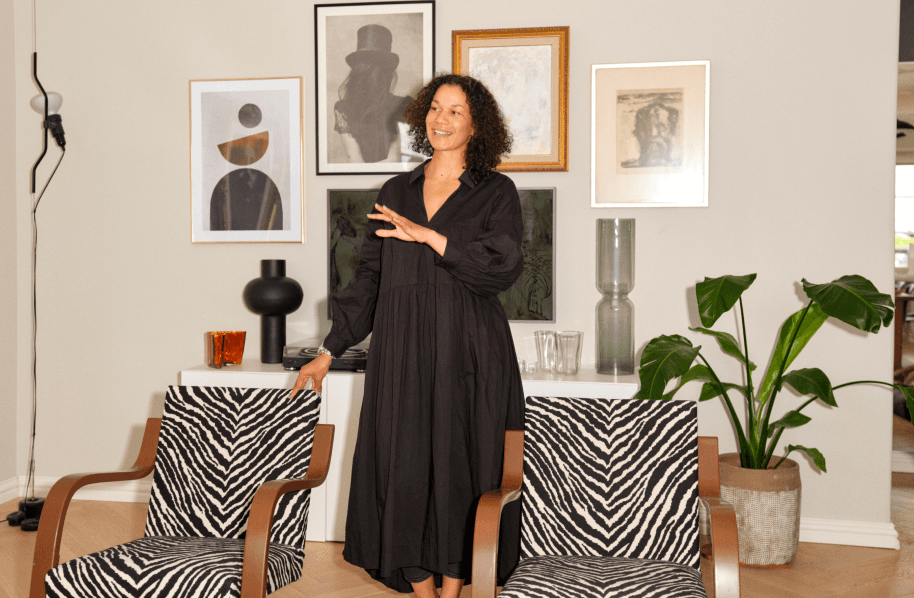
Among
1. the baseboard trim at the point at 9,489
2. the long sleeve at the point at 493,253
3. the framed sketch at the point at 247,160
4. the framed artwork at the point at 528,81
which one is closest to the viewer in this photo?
the long sleeve at the point at 493,253

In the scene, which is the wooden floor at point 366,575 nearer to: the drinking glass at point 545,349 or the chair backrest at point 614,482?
the chair backrest at point 614,482

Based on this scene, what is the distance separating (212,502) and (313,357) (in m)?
1.09

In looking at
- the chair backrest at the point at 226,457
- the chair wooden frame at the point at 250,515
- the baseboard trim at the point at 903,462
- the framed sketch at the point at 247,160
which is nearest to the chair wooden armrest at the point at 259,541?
the chair wooden frame at the point at 250,515

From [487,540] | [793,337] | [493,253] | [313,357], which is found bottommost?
[487,540]

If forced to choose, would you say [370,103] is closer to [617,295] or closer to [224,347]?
[224,347]

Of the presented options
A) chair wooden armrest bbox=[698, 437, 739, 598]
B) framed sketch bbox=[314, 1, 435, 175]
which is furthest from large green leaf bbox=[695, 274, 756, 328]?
framed sketch bbox=[314, 1, 435, 175]

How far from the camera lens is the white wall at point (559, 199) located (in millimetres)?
3037

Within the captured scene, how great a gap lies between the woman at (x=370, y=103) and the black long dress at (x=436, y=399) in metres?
1.29

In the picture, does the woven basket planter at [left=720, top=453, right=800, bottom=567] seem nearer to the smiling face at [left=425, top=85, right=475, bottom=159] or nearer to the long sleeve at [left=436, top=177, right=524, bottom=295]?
the long sleeve at [left=436, top=177, right=524, bottom=295]

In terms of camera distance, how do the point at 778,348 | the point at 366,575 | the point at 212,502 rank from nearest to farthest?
the point at 212,502, the point at 366,575, the point at 778,348

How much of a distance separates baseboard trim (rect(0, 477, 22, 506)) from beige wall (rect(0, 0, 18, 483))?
0.02 meters

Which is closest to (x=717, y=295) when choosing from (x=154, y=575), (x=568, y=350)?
(x=568, y=350)

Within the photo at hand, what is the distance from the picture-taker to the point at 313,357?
3.02 meters

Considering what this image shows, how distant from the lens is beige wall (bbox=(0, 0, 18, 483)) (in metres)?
3.46
